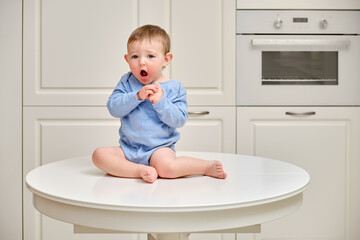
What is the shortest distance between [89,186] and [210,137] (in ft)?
3.74

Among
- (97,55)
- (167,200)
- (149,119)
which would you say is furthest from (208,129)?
(167,200)

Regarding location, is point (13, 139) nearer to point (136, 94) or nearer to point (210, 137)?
point (210, 137)

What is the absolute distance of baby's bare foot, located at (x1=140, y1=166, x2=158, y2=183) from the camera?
102 centimetres

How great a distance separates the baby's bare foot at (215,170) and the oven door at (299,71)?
1006mm

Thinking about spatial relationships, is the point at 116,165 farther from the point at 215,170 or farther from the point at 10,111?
the point at 10,111

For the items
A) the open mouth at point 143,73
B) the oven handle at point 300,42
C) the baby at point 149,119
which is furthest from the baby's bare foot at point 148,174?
the oven handle at point 300,42

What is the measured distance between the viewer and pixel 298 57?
210 centimetres

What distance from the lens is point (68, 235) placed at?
2.08 m

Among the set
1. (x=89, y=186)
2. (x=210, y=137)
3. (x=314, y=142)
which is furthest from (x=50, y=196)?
(x=314, y=142)

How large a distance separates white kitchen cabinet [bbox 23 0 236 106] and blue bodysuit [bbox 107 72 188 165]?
87cm

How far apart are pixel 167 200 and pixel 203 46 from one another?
1.31 m

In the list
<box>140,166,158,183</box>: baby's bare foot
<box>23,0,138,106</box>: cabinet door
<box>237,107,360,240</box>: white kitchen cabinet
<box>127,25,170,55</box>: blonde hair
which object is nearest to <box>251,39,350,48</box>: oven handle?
<box>237,107,360,240</box>: white kitchen cabinet

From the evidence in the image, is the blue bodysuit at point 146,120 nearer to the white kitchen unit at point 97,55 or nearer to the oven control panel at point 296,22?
the white kitchen unit at point 97,55

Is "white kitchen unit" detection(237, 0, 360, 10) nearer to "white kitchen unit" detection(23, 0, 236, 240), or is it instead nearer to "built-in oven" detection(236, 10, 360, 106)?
"built-in oven" detection(236, 10, 360, 106)
